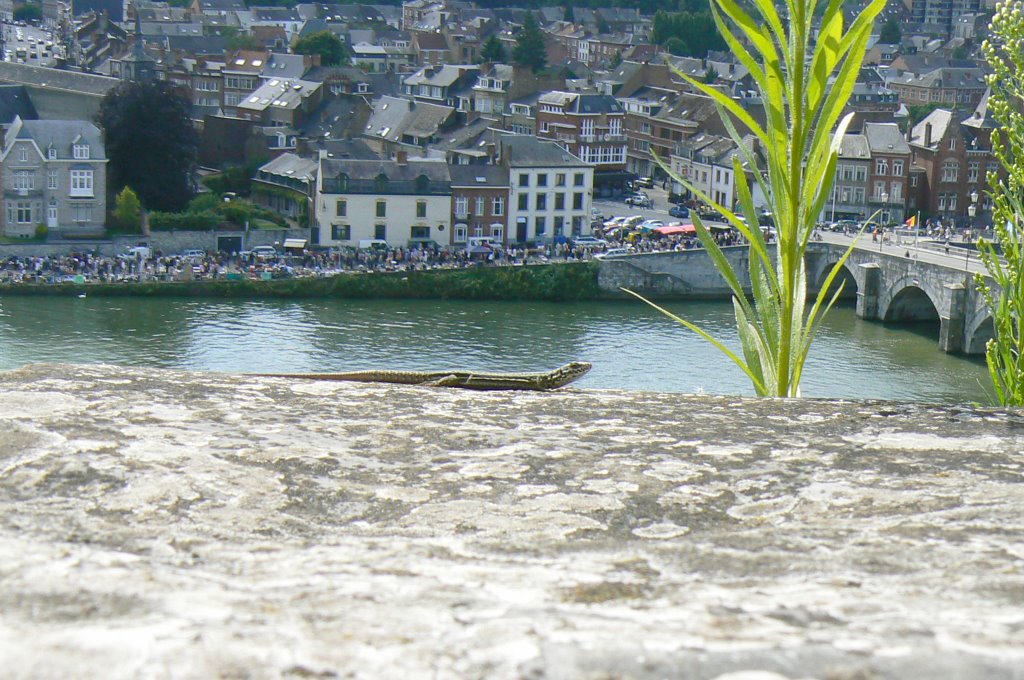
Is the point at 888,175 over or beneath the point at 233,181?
over

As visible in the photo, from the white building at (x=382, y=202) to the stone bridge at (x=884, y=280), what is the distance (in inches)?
165

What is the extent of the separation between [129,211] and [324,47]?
83.9 feet

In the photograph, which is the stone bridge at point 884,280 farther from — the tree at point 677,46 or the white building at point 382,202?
the tree at point 677,46

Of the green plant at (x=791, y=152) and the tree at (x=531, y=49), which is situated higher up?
the tree at (x=531, y=49)

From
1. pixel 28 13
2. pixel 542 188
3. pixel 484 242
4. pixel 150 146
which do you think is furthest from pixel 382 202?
pixel 28 13

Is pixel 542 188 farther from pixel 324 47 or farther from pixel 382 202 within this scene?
pixel 324 47

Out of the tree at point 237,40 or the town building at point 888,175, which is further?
the tree at point 237,40

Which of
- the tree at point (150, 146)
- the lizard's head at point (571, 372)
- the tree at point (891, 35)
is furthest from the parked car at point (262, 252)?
the tree at point (891, 35)

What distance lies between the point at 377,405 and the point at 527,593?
0.92 m

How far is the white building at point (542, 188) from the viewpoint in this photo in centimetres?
3375

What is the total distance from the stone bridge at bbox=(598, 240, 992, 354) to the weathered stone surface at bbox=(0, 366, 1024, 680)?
2540 cm

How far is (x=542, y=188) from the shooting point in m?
33.8

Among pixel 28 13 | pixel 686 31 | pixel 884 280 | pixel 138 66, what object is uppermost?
pixel 28 13

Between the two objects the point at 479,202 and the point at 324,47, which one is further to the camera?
the point at 324,47
